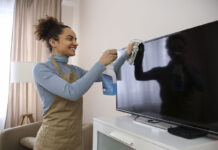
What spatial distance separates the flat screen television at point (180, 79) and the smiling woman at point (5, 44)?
213cm

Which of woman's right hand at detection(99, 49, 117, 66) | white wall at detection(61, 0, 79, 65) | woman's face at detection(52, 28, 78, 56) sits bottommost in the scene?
woman's right hand at detection(99, 49, 117, 66)

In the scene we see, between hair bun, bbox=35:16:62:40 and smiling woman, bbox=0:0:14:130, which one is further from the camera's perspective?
smiling woman, bbox=0:0:14:130

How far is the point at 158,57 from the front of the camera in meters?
1.30

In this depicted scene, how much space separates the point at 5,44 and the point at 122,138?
98.0 inches

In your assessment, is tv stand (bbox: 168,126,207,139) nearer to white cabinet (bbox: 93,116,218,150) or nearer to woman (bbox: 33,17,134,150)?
white cabinet (bbox: 93,116,218,150)

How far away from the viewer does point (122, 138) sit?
1233 mm

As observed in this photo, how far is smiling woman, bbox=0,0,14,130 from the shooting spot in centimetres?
285

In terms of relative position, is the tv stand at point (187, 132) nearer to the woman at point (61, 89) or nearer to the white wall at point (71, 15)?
the woman at point (61, 89)

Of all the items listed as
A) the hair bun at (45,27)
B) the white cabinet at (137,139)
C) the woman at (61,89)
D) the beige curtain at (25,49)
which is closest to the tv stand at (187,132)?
the white cabinet at (137,139)

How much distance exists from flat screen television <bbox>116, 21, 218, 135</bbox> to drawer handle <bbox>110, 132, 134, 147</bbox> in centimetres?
27

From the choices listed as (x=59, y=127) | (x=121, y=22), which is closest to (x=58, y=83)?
(x=59, y=127)

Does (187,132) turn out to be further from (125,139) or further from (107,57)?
(107,57)

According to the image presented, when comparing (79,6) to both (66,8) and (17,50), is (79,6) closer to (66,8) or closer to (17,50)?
(66,8)

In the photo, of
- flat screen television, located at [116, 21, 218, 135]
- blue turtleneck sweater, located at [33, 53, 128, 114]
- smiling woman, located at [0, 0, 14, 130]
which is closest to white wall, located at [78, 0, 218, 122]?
flat screen television, located at [116, 21, 218, 135]
